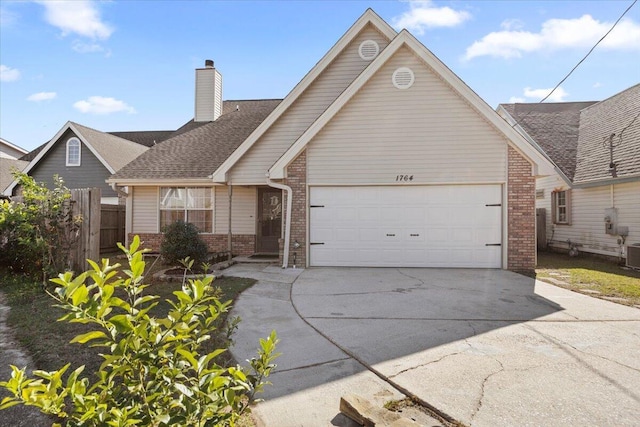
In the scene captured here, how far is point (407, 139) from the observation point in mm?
9836

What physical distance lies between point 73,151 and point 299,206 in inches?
606

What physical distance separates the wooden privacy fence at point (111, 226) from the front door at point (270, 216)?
18.5 ft

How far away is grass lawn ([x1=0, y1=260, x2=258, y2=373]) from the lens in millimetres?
3814

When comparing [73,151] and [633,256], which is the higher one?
[73,151]

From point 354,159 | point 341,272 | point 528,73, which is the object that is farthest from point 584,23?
point 341,272

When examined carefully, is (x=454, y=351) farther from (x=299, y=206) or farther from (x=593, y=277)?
(x=593, y=277)

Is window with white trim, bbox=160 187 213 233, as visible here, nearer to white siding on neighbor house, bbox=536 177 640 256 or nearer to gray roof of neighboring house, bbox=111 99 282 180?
gray roof of neighboring house, bbox=111 99 282 180

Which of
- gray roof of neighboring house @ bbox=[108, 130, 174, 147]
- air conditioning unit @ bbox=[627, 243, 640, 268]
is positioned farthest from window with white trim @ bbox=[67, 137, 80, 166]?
air conditioning unit @ bbox=[627, 243, 640, 268]

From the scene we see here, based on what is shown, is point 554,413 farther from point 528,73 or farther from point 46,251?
point 528,73

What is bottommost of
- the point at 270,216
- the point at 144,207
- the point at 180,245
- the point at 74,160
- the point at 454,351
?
the point at 454,351

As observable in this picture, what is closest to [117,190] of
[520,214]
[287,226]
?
[287,226]

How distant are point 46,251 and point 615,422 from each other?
29.1 ft

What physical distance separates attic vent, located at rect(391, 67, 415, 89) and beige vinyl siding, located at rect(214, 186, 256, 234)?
6.06 meters

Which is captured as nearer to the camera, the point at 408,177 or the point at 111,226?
the point at 408,177
